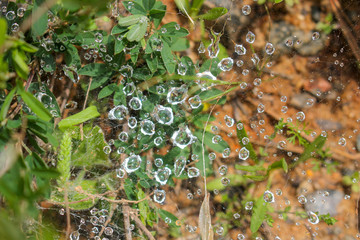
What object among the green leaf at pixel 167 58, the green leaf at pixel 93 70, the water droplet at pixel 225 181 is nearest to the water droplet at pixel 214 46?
the green leaf at pixel 167 58

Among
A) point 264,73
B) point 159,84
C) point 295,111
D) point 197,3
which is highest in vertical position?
point 197,3

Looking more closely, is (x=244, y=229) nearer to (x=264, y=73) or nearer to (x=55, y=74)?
(x=264, y=73)

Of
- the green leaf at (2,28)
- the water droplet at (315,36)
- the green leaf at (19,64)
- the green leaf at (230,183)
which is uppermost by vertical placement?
the green leaf at (2,28)

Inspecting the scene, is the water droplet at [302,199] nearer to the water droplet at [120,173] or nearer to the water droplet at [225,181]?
the water droplet at [225,181]

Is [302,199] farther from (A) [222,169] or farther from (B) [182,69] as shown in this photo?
(B) [182,69]

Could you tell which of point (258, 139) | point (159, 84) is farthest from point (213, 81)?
point (258, 139)

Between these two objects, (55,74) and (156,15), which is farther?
(55,74)

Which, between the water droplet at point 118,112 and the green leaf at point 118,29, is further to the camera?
the water droplet at point 118,112
